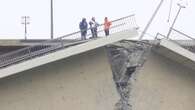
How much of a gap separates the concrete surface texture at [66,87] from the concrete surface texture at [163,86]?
3.53 feet

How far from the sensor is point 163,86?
84.4 feet


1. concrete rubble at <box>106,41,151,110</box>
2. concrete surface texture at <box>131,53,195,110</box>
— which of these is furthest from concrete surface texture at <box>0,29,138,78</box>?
concrete surface texture at <box>131,53,195,110</box>

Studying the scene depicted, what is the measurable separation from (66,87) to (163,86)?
11.5ft

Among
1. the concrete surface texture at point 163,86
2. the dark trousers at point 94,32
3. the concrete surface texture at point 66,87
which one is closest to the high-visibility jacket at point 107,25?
the dark trousers at point 94,32

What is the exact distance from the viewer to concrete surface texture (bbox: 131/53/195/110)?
83.6ft

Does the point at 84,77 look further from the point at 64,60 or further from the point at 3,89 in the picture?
the point at 3,89

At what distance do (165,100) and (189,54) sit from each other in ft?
6.42

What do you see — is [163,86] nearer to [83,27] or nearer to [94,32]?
[94,32]

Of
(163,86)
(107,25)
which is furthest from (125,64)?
(163,86)

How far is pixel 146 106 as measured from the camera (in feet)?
83.3

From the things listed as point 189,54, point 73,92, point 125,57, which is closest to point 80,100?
point 73,92

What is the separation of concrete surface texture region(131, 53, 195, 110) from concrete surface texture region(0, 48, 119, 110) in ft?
3.53

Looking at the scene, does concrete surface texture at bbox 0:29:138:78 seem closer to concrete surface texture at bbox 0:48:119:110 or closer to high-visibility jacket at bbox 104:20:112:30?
high-visibility jacket at bbox 104:20:112:30

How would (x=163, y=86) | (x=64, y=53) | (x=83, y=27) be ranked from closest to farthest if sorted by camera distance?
(x=64, y=53) < (x=163, y=86) < (x=83, y=27)
